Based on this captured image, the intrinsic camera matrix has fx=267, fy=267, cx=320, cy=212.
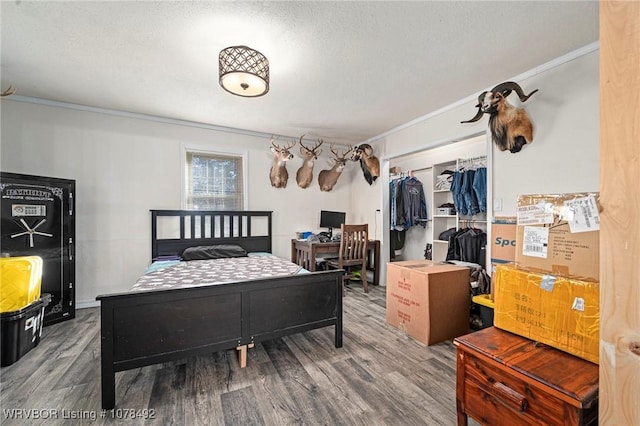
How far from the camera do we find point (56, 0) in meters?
1.67

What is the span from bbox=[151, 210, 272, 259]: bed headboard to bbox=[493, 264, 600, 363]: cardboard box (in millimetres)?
3428

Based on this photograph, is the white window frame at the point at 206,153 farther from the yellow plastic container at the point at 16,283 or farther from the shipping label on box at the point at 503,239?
the shipping label on box at the point at 503,239

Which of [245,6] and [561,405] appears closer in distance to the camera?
[561,405]

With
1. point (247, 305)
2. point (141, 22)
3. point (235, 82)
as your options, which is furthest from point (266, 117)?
point (247, 305)

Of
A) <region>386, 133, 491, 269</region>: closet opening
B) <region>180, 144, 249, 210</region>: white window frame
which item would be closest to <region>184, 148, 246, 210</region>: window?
<region>180, 144, 249, 210</region>: white window frame

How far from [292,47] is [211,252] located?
264 cm

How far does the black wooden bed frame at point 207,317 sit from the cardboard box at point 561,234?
1.41 meters

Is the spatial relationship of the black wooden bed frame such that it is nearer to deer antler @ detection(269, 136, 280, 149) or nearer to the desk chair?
the desk chair

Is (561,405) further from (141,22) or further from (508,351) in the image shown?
(141,22)

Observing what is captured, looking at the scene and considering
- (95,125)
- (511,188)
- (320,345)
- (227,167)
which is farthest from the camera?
(227,167)

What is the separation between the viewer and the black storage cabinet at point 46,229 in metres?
2.57

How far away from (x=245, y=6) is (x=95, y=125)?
9.53ft

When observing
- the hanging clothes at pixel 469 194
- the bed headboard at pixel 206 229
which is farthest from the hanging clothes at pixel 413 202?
the bed headboard at pixel 206 229

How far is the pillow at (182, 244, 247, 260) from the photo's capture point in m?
3.49
